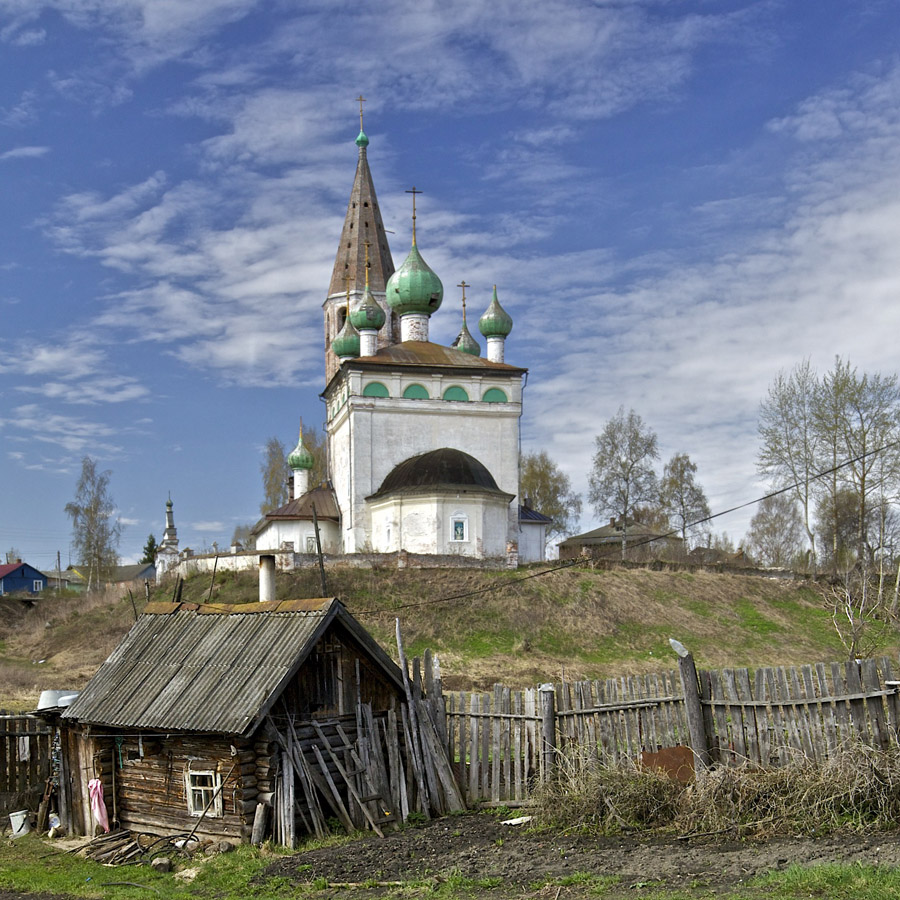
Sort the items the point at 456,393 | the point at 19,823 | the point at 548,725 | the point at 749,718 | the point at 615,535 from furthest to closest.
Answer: the point at 615,535
the point at 456,393
the point at 19,823
the point at 548,725
the point at 749,718

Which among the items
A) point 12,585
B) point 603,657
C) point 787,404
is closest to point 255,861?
point 603,657

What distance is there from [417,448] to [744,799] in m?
32.5

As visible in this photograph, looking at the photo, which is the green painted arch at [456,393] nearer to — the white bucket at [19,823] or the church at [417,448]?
the church at [417,448]

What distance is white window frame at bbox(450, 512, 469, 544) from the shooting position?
1497 inches

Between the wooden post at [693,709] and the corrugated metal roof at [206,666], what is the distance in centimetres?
411

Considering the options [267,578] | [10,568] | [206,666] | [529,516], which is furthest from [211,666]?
[10,568]

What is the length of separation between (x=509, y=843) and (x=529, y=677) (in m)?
15.8

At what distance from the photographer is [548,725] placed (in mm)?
12602

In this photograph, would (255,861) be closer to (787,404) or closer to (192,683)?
(192,683)

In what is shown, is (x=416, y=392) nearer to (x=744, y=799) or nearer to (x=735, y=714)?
(x=735, y=714)

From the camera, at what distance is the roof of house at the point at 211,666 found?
40.1ft

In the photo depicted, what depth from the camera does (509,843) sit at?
36.0 feet

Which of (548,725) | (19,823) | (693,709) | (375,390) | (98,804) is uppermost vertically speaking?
(375,390)

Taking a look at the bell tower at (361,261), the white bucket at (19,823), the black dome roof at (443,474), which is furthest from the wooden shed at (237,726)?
the bell tower at (361,261)
